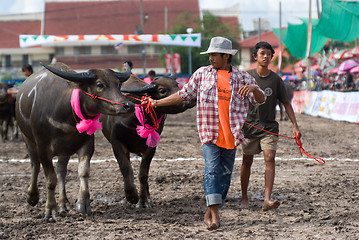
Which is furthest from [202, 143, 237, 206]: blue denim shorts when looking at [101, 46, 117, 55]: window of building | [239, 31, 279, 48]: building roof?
[239, 31, 279, 48]: building roof

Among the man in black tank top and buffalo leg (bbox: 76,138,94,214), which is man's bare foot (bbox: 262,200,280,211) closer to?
the man in black tank top

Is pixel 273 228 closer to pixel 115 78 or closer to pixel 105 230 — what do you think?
pixel 105 230

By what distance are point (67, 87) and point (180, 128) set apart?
12.2 meters

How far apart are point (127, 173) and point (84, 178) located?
0.53 metres

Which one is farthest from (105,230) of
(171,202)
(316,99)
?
(316,99)

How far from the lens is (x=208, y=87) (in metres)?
5.44

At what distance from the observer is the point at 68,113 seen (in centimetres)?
634

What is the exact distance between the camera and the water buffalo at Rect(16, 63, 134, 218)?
612 centimetres

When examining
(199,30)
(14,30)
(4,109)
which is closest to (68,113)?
(4,109)

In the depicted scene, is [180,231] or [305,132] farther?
[305,132]

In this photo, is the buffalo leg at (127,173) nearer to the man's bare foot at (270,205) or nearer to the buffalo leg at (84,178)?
the buffalo leg at (84,178)

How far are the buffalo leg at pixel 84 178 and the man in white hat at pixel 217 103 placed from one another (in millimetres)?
1586

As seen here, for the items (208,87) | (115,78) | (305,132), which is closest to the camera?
(208,87)

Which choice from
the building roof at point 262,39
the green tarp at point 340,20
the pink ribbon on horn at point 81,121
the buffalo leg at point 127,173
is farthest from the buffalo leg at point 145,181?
the building roof at point 262,39
